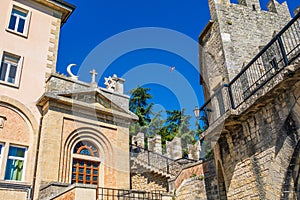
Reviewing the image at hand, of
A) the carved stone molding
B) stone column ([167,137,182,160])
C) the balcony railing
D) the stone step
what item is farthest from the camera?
stone column ([167,137,182,160])

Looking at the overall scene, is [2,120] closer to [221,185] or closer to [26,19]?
[26,19]

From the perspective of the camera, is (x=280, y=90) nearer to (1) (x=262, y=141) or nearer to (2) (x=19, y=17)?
(1) (x=262, y=141)

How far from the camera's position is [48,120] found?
38.2 feet

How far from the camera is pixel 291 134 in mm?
7027

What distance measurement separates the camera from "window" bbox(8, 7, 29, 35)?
1328 centimetres

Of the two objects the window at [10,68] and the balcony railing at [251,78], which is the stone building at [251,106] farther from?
the window at [10,68]

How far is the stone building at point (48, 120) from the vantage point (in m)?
10.6

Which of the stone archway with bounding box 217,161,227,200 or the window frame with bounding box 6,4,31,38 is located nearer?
the stone archway with bounding box 217,161,227,200

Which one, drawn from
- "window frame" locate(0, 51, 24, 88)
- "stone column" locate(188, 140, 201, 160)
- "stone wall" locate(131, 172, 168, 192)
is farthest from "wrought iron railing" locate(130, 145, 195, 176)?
"window frame" locate(0, 51, 24, 88)

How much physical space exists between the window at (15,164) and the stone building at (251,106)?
7.36 m

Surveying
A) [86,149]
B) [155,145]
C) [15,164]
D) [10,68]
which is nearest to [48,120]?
[15,164]

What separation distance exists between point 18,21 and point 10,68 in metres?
2.79

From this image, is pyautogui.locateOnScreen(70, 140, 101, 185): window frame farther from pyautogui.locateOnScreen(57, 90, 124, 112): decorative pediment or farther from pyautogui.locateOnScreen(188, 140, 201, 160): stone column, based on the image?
pyautogui.locateOnScreen(188, 140, 201, 160): stone column


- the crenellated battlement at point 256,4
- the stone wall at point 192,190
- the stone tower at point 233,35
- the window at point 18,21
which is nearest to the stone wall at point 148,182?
the stone wall at point 192,190
